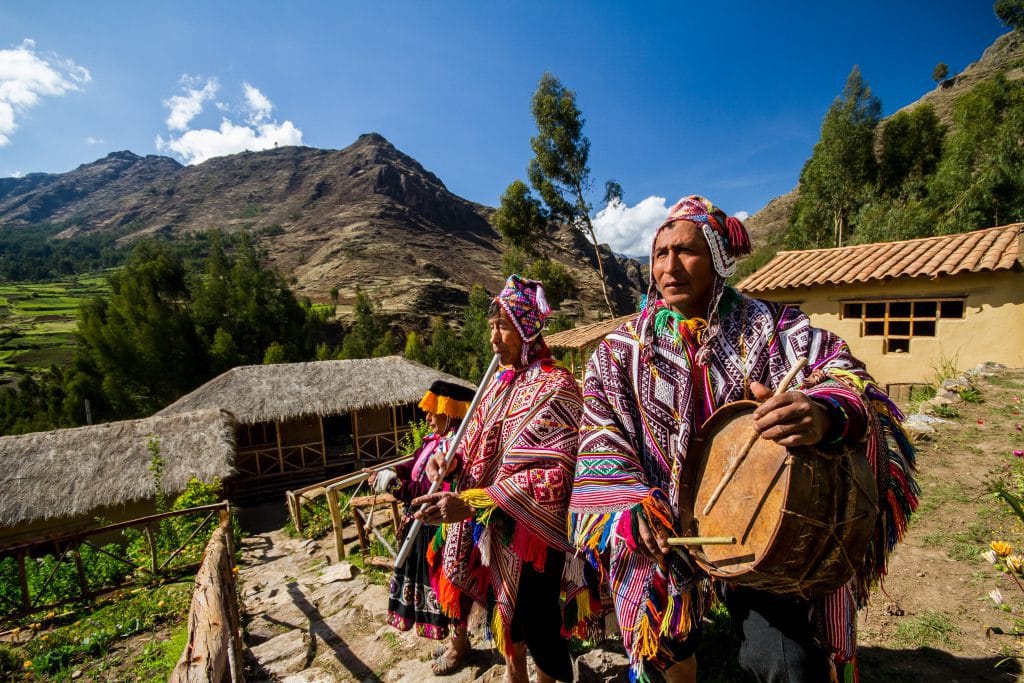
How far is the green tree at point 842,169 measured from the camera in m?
26.0

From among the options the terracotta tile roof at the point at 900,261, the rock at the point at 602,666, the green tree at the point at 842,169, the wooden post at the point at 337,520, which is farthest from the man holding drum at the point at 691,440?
the green tree at the point at 842,169

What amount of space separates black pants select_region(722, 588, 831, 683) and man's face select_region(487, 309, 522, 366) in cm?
145

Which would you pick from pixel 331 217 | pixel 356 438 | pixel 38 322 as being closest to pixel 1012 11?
pixel 356 438

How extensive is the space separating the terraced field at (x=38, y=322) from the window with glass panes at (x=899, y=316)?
142ft

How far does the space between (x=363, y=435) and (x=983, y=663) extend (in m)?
16.2

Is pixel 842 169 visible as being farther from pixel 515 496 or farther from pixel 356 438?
pixel 515 496

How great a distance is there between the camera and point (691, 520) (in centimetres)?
150

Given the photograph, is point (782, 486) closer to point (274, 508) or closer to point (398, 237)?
point (274, 508)

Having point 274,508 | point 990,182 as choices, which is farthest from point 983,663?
point 990,182

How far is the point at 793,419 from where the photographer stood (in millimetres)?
1144

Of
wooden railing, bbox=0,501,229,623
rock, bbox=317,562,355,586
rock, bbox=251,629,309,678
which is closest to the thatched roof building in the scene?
wooden railing, bbox=0,501,229,623

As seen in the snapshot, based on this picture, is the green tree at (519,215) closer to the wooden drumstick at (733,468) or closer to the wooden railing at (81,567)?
the wooden railing at (81,567)

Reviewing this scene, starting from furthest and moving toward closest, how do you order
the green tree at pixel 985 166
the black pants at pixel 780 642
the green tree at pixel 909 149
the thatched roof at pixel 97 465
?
the green tree at pixel 909 149, the green tree at pixel 985 166, the thatched roof at pixel 97 465, the black pants at pixel 780 642

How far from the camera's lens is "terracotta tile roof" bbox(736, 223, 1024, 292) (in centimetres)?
781
